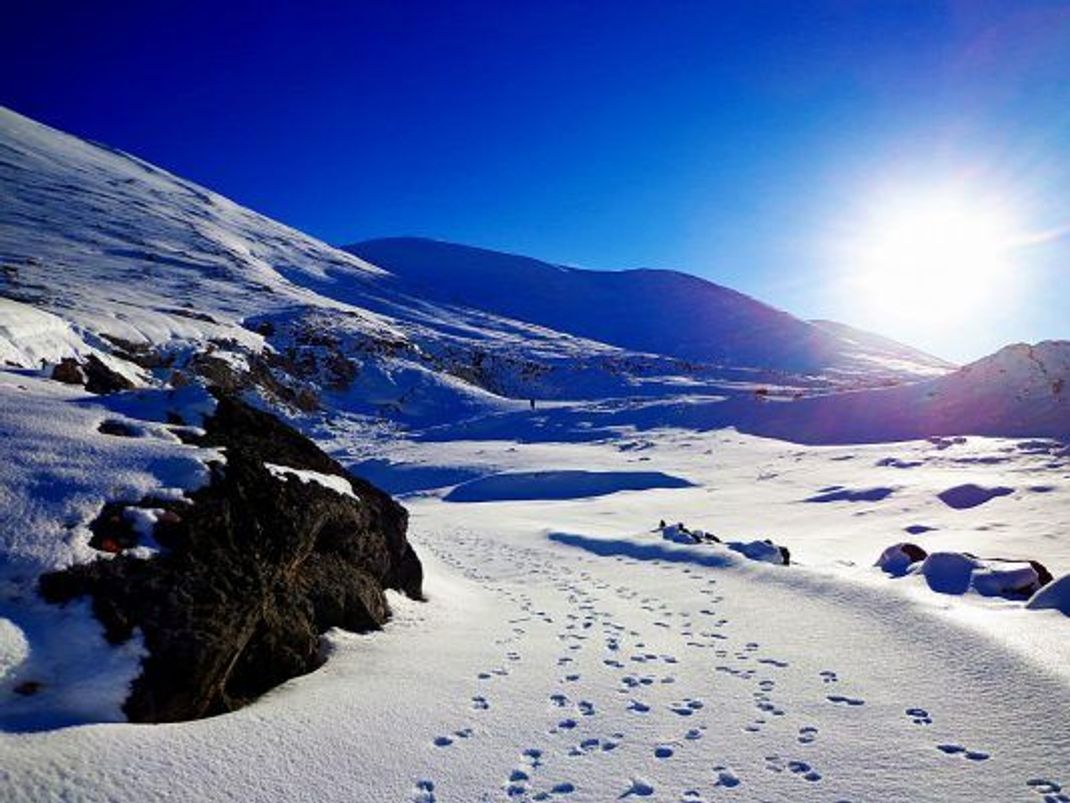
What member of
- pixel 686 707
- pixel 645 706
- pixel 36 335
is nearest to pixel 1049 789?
pixel 686 707

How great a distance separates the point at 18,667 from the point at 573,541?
46.3 feet

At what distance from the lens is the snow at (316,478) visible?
7.65m

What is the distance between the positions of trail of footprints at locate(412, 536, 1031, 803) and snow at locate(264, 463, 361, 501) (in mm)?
2760

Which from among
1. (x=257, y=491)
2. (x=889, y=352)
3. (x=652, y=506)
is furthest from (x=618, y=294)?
(x=257, y=491)

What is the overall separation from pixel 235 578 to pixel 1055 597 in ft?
28.5

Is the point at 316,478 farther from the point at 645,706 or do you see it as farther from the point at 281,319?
the point at 281,319

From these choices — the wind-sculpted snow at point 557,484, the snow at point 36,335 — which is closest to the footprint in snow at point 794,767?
the wind-sculpted snow at point 557,484

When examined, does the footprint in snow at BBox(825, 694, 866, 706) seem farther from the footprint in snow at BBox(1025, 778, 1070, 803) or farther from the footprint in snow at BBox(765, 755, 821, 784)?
the footprint in snow at BBox(1025, 778, 1070, 803)

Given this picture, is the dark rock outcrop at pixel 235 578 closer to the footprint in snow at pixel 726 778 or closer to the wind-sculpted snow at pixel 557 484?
the footprint in snow at pixel 726 778

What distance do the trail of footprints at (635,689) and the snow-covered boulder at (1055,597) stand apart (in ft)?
10.3

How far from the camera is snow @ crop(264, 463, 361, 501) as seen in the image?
7645 mm

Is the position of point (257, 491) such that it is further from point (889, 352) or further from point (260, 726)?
point (889, 352)

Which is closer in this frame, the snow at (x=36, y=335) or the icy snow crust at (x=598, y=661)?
the icy snow crust at (x=598, y=661)

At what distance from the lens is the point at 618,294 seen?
184250 millimetres
